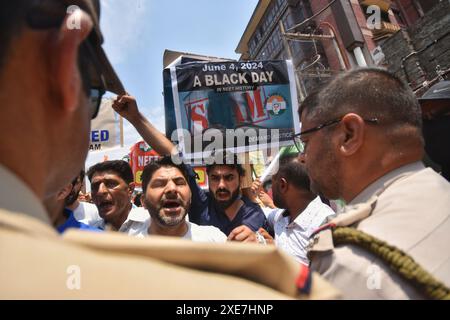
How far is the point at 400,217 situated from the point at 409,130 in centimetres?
55

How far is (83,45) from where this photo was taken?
2.07 feet

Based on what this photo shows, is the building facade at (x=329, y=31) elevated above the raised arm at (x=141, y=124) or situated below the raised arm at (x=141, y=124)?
above

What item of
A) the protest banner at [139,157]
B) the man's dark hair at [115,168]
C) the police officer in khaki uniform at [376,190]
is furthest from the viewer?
the protest banner at [139,157]

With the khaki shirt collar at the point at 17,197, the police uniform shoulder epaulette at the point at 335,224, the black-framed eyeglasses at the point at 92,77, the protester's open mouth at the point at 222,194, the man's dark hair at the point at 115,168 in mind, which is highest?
the man's dark hair at the point at 115,168

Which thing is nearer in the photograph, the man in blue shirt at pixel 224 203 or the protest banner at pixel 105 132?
the man in blue shirt at pixel 224 203

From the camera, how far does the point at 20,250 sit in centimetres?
37

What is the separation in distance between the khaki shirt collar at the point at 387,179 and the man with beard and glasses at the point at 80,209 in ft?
8.62

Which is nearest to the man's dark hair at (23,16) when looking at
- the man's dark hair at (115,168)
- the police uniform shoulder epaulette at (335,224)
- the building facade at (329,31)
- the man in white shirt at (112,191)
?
the police uniform shoulder epaulette at (335,224)

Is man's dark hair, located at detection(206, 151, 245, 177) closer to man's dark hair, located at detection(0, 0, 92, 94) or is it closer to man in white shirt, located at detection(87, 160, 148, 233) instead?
man in white shirt, located at detection(87, 160, 148, 233)

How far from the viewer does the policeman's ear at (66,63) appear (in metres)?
0.51

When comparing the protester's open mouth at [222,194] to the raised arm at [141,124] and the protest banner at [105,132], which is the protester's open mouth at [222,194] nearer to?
the raised arm at [141,124]

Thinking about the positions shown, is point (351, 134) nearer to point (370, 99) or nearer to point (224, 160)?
point (370, 99)

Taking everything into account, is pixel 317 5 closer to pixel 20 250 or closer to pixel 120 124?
pixel 120 124
